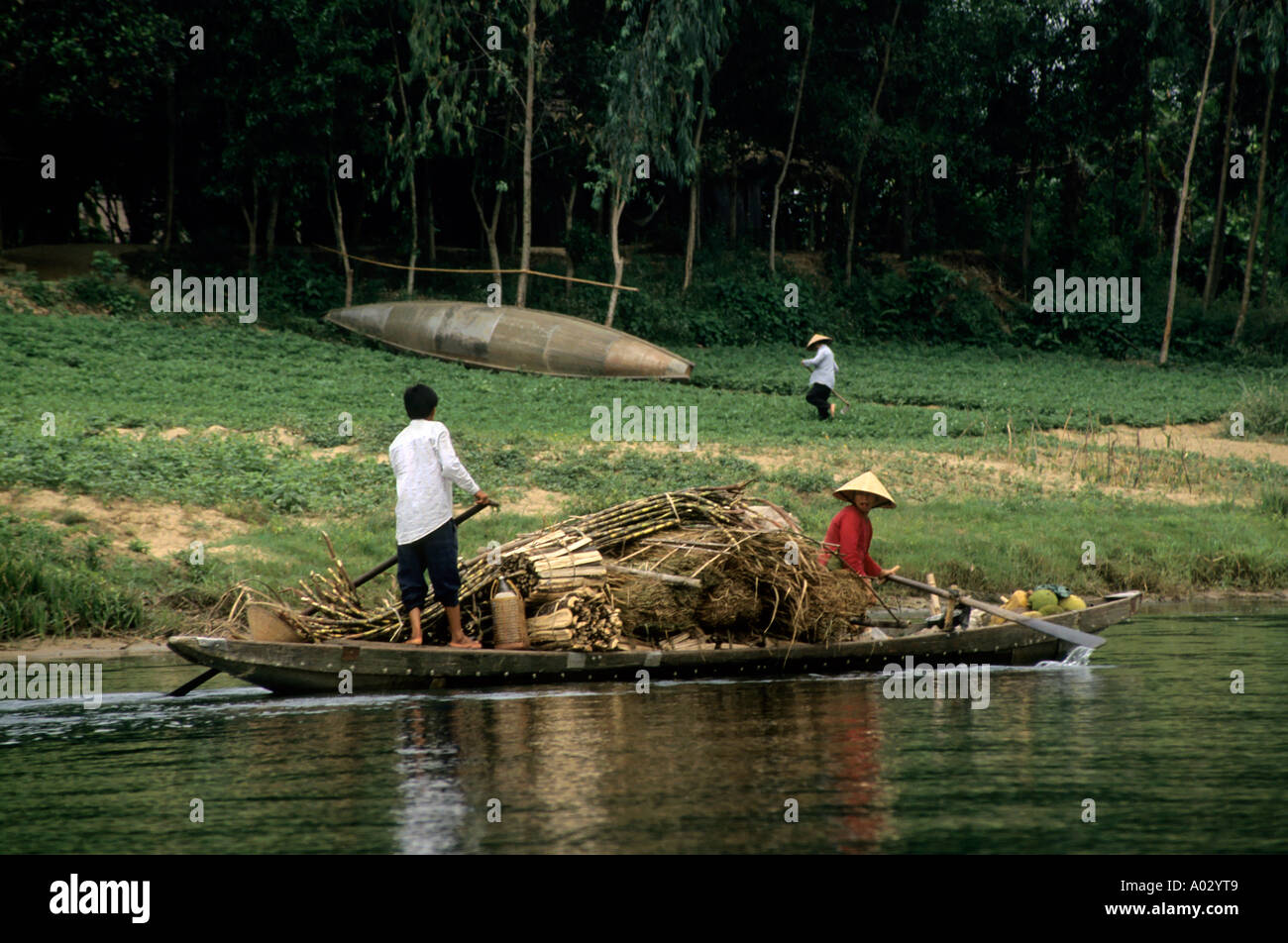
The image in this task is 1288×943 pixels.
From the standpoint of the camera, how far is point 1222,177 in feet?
128

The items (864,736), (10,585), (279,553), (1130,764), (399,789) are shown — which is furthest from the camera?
(279,553)

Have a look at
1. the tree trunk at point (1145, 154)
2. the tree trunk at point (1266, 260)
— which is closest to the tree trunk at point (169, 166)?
the tree trunk at point (1145, 154)

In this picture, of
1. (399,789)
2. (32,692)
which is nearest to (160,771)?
(399,789)

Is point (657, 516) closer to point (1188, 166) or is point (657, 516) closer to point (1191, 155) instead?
point (1191, 155)

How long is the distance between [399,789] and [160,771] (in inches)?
62.2

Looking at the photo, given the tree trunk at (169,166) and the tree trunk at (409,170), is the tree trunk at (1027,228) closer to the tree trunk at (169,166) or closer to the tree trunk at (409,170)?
the tree trunk at (409,170)

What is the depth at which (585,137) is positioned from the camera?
110 ft

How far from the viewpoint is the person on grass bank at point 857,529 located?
38.7 feet

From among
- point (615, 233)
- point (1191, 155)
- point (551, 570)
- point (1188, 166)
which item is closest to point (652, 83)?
point (615, 233)

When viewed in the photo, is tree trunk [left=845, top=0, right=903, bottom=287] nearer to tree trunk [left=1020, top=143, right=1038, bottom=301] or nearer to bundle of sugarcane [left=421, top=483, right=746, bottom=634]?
tree trunk [left=1020, top=143, right=1038, bottom=301]

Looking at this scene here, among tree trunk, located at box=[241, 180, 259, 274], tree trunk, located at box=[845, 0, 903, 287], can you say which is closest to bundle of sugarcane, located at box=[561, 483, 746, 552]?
tree trunk, located at box=[241, 180, 259, 274]

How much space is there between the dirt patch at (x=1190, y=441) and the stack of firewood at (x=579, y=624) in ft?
47.1

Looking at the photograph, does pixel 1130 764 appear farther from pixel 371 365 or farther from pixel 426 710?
pixel 371 365
